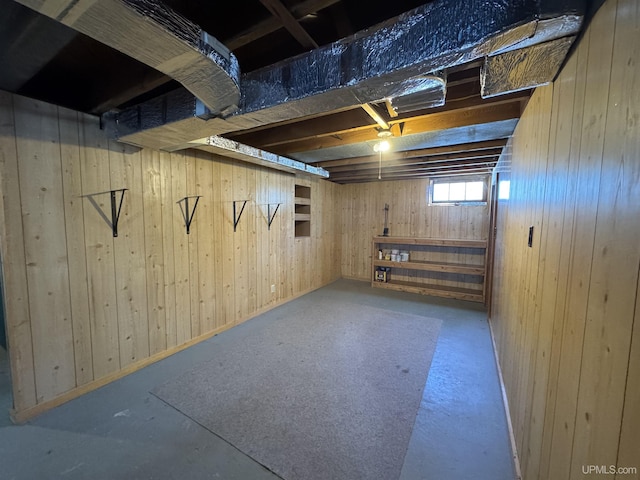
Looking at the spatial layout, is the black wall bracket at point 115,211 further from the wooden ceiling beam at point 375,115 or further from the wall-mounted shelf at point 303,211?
the wall-mounted shelf at point 303,211

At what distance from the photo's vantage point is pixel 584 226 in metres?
0.84

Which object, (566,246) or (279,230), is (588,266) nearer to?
(566,246)

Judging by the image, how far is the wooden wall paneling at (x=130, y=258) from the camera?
2164mm

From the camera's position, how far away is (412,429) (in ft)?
5.43

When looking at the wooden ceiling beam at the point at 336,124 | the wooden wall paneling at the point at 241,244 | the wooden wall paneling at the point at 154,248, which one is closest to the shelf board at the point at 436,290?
the wooden wall paneling at the point at 241,244

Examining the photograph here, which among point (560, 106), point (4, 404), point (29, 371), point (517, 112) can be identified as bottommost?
point (4, 404)

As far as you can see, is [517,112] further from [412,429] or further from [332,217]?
[332,217]

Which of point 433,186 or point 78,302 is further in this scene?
point 433,186

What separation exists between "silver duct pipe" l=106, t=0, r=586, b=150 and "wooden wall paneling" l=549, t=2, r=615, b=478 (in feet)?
0.59

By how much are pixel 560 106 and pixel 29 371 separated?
3419 mm

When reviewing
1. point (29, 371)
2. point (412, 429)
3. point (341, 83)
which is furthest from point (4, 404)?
point (341, 83)

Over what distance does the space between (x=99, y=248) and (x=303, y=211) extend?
10.3ft

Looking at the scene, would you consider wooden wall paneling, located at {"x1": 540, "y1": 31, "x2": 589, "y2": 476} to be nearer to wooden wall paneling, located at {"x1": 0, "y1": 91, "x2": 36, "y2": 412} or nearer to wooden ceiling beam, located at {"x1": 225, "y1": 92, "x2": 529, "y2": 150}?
wooden ceiling beam, located at {"x1": 225, "y1": 92, "x2": 529, "y2": 150}

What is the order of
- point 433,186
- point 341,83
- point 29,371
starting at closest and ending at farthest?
point 341,83, point 29,371, point 433,186
